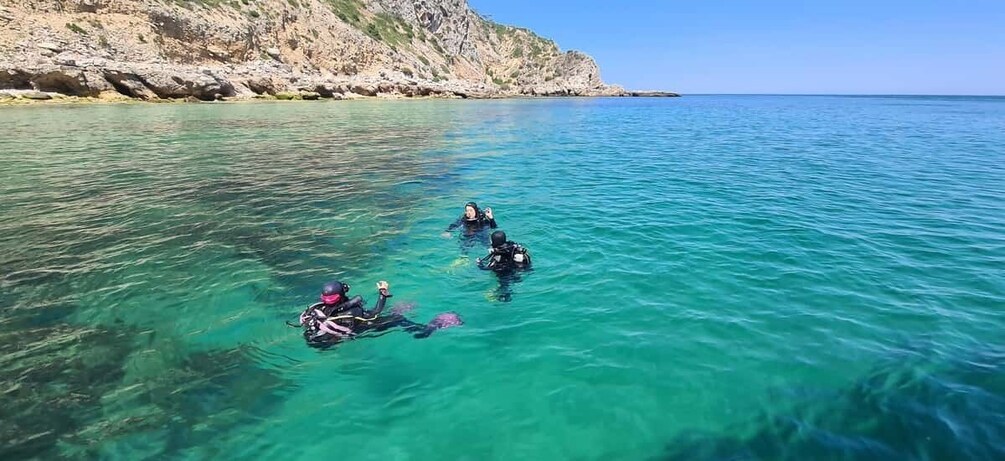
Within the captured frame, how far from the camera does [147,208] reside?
50.3ft

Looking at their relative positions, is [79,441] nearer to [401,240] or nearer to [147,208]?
[401,240]

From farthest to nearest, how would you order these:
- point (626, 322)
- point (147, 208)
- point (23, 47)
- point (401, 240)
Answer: point (23, 47) → point (147, 208) → point (401, 240) → point (626, 322)

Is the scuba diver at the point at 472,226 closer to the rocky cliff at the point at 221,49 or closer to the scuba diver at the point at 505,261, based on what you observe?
the scuba diver at the point at 505,261

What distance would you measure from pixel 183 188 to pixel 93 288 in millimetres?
9349

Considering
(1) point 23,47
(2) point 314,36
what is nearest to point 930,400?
(1) point 23,47

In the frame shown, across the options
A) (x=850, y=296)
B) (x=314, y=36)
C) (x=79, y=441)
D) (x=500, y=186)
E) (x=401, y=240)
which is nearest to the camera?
(x=79, y=441)

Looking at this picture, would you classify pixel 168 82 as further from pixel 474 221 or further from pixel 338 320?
pixel 338 320

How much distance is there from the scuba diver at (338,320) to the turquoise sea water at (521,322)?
0.92 ft

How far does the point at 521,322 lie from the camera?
335 inches

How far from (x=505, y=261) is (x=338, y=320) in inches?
141

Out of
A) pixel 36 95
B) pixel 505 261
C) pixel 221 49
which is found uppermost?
pixel 221 49

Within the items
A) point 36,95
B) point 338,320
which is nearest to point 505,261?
point 338,320

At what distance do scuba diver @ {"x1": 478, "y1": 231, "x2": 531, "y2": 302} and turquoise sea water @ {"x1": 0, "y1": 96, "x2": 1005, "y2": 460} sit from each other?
0.25 meters

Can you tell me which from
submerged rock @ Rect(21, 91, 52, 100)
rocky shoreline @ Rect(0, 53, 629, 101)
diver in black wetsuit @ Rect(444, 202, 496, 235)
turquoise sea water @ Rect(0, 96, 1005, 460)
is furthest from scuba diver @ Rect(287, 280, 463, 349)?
submerged rock @ Rect(21, 91, 52, 100)
